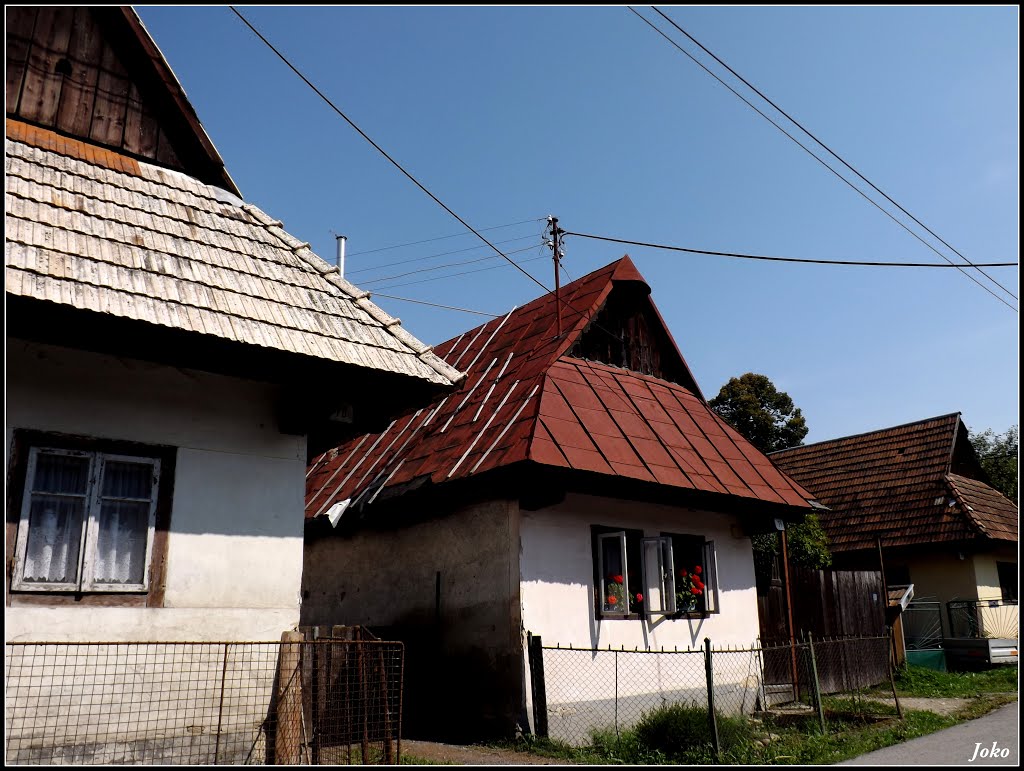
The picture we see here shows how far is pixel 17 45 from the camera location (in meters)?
7.73

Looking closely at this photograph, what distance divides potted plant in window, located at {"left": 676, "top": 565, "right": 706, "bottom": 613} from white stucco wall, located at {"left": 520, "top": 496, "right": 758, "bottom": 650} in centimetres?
21

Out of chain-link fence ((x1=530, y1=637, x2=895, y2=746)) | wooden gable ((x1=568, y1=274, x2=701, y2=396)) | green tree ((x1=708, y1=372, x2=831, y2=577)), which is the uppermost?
green tree ((x1=708, y1=372, x2=831, y2=577))

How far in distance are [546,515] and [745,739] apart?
3412 millimetres

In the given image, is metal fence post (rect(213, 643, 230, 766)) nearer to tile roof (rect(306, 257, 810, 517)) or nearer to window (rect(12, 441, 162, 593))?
window (rect(12, 441, 162, 593))

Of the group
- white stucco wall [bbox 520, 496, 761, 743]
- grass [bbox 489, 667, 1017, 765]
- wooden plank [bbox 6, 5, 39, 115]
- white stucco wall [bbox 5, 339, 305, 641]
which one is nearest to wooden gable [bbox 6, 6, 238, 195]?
wooden plank [bbox 6, 5, 39, 115]

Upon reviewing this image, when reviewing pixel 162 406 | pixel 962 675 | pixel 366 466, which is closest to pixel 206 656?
pixel 162 406

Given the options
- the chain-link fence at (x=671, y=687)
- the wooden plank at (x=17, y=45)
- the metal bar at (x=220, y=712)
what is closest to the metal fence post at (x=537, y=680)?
the chain-link fence at (x=671, y=687)

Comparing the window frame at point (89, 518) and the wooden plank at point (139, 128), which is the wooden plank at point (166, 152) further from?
the window frame at point (89, 518)

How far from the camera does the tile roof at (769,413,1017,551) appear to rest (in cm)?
1986

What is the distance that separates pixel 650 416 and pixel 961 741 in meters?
5.91

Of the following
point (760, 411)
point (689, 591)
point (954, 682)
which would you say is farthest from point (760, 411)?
point (689, 591)

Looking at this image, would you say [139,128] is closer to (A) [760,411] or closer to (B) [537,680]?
(B) [537,680]

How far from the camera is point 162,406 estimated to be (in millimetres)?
6844

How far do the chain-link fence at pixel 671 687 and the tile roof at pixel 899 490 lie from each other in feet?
22.5
